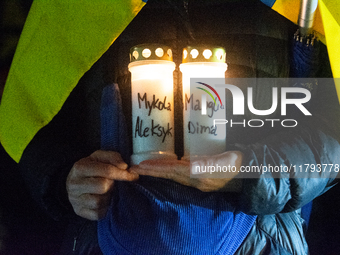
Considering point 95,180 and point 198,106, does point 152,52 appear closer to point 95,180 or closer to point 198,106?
point 198,106

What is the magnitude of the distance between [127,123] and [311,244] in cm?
70

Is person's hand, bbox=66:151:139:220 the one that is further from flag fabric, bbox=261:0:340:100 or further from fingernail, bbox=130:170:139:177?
flag fabric, bbox=261:0:340:100

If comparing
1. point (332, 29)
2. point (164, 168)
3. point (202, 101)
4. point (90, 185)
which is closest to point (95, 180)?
point (90, 185)

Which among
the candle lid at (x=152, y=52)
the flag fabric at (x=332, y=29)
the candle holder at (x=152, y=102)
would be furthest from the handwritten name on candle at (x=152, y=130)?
the flag fabric at (x=332, y=29)

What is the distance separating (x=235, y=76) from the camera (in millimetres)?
652

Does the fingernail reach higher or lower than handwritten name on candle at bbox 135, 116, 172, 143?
lower

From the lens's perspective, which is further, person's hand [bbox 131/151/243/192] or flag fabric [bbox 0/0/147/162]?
flag fabric [bbox 0/0/147/162]

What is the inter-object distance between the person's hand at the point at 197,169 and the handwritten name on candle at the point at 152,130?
0.05 metres

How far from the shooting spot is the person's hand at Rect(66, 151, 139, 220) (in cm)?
57

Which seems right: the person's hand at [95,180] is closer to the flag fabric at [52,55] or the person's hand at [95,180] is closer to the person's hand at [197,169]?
the person's hand at [197,169]

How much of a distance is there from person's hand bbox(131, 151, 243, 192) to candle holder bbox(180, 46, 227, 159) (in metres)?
0.02

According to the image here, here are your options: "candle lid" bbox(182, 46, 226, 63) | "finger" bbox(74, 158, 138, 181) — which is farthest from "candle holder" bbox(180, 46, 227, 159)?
"finger" bbox(74, 158, 138, 181)

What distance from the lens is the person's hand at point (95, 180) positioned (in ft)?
1.88

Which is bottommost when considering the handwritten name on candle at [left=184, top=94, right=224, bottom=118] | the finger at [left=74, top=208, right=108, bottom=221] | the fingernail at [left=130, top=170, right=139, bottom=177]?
the finger at [left=74, top=208, right=108, bottom=221]
